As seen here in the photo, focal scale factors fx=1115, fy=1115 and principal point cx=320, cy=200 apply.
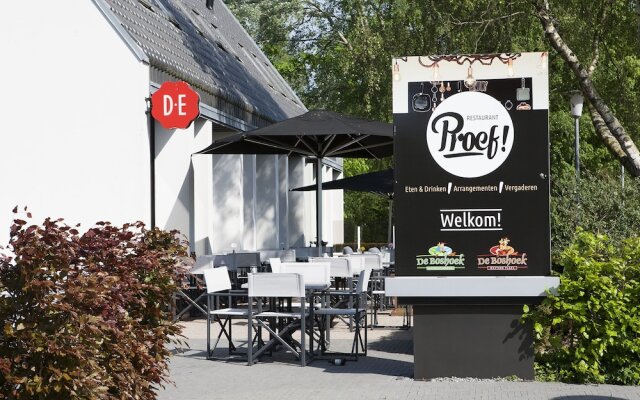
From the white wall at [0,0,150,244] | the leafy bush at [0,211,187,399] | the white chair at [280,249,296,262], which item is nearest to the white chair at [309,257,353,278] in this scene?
the white wall at [0,0,150,244]

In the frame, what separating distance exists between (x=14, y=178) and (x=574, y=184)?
7.89 meters

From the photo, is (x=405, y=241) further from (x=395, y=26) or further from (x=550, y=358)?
(x=395, y=26)

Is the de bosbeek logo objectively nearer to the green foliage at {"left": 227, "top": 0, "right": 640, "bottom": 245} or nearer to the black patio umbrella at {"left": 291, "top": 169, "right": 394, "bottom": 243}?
the green foliage at {"left": 227, "top": 0, "right": 640, "bottom": 245}

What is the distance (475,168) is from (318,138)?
726 centimetres

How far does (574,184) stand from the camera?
13750mm

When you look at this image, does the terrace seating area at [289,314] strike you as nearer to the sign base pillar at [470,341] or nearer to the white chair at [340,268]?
the white chair at [340,268]

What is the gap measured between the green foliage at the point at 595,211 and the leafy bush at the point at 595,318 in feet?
10.4

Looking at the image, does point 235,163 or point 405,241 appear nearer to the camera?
point 405,241

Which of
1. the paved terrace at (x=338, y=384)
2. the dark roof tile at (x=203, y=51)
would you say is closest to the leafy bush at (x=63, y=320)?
the paved terrace at (x=338, y=384)

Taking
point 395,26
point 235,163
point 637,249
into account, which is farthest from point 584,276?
point 395,26

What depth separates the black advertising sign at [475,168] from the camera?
10102 mm

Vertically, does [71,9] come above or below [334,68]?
below

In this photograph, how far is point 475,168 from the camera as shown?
1015 centimetres

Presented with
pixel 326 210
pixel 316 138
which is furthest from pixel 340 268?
pixel 326 210
